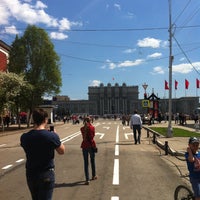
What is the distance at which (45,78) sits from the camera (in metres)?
57.0

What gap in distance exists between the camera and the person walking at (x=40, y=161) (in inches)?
207

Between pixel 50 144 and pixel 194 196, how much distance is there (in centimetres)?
266

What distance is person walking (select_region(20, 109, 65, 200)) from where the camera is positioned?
5254 millimetres

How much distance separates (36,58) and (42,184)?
172ft

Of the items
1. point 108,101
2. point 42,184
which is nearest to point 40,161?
point 42,184

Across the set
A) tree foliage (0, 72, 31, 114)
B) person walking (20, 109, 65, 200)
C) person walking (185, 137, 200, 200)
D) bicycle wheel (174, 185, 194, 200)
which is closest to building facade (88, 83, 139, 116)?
tree foliage (0, 72, 31, 114)

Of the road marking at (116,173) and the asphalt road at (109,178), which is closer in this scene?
the asphalt road at (109,178)

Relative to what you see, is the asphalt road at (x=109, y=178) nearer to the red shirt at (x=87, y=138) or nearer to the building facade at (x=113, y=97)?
the red shirt at (x=87, y=138)

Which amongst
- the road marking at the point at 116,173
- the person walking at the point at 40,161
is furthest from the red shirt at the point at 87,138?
the person walking at the point at 40,161

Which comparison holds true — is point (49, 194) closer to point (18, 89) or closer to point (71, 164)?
point (71, 164)

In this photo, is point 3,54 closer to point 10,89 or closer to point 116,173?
point 10,89

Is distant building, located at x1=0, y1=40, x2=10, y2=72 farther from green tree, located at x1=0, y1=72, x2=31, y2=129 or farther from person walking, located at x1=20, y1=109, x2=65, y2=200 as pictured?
person walking, located at x1=20, y1=109, x2=65, y2=200

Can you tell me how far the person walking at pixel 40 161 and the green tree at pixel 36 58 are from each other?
51032 millimetres

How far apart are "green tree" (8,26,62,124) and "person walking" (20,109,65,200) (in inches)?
2009
